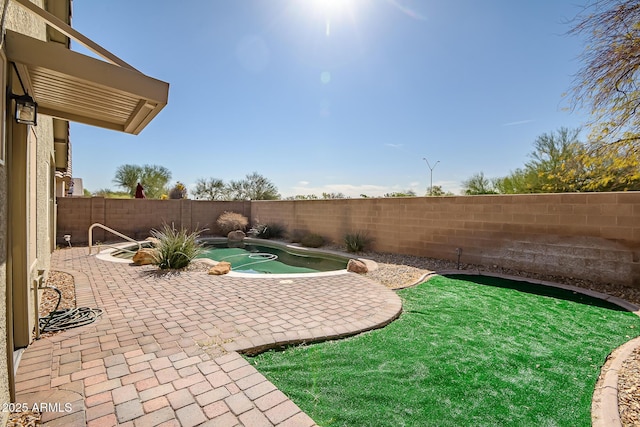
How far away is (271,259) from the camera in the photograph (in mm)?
10562

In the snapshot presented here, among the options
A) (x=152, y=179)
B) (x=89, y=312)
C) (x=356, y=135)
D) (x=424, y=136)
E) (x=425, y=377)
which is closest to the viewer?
(x=425, y=377)

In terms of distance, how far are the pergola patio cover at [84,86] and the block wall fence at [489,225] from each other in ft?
25.4

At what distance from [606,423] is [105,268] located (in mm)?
8966

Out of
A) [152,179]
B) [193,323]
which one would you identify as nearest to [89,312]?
[193,323]

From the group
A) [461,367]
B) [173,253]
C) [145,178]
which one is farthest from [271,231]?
[145,178]

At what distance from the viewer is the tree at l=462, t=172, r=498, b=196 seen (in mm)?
21473

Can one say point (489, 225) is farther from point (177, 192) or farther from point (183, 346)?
point (177, 192)

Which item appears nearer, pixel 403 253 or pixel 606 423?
pixel 606 423

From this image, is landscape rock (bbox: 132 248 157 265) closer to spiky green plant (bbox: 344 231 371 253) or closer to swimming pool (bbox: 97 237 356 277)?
swimming pool (bbox: 97 237 356 277)

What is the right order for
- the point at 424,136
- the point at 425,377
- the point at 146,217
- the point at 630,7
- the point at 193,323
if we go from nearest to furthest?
the point at 425,377 < the point at 630,7 < the point at 193,323 < the point at 146,217 < the point at 424,136

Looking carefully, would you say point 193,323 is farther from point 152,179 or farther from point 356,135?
point 152,179

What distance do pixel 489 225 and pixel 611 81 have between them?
13.5 ft

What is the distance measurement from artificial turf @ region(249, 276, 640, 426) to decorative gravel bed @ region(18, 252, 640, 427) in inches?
9.0

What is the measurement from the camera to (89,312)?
13.7 feet
